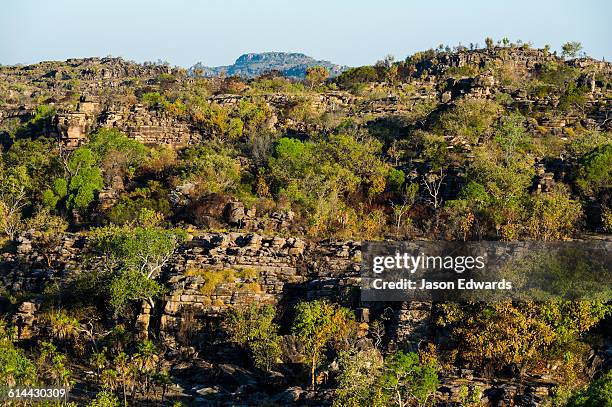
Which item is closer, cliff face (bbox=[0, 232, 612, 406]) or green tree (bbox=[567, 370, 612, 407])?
green tree (bbox=[567, 370, 612, 407])

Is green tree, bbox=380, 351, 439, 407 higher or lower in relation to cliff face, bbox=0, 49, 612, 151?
lower

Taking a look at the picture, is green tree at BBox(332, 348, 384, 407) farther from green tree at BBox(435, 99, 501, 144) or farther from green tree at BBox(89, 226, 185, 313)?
green tree at BBox(435, 99, 501, 144)

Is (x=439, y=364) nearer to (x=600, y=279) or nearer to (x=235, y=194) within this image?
(x=600, y=279)

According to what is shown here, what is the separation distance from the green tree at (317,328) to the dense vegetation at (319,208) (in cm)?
7

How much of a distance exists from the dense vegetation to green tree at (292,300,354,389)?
7 centimetres

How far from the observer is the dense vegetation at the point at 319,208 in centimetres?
2216

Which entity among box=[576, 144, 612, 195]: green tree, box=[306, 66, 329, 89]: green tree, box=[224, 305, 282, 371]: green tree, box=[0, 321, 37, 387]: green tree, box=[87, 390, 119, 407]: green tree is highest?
box=[306, 66, 329, 89]: green tree

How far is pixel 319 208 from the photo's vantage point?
3462 centimetres

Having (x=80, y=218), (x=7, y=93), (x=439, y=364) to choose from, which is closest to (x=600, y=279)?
(x=439, y=364)

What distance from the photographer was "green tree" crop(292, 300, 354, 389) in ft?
76.7

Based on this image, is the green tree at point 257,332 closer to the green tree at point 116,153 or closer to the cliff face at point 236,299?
the cliff face at point 236,299

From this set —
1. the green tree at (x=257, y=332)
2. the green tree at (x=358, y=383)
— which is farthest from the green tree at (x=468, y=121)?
the green tree at (x=358, y=383)

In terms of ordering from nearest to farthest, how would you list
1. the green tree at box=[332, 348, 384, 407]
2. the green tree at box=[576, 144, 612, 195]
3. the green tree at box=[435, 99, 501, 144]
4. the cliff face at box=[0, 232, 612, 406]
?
the green tree at box=[332, 348, 384, 407]
the cliff face at box=[0, 232, 612, 406]
the green tree at box=[576, 144, 612, 195]
the green tree at box=[435, 99, 501, 144]

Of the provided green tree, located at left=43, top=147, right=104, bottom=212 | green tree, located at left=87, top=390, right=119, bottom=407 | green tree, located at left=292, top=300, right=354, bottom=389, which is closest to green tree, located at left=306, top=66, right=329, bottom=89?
green tree, located at left=43, top=147, right=104, bottom=212
